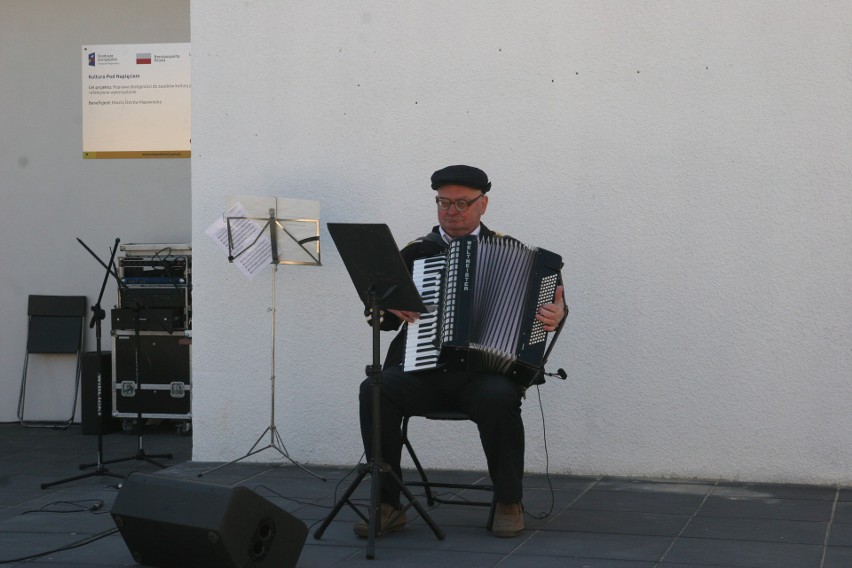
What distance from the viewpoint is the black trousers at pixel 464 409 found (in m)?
4.06

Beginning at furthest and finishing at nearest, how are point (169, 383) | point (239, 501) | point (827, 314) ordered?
point (169, 383)
point (827, 314)
point (239, 501)

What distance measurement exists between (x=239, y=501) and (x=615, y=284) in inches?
97.4

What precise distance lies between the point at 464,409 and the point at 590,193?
5.06 ft

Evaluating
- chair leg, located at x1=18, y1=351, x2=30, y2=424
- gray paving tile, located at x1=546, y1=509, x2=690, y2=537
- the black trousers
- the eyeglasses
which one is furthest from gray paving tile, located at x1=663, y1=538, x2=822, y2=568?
chair leg, located at x1=18, y1=351, x2=30, y2=424

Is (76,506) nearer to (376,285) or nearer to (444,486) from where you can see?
(444,486)

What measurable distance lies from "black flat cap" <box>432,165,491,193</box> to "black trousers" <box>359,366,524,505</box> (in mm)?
743

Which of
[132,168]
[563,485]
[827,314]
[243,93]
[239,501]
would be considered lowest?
[563,485]

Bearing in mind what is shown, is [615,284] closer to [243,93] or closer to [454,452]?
[454,452]

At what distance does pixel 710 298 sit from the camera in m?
5.07

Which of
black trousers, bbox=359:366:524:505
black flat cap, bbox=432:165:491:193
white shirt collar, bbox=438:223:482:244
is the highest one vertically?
black flat cap, bbox=432:165:491:193

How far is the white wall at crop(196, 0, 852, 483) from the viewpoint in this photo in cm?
496

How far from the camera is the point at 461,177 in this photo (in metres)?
4.21

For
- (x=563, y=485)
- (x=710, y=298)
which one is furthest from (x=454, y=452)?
(x=710, y=298)

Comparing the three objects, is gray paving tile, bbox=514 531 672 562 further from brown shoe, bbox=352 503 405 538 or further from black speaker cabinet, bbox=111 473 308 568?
black speaker cabinet, bbox=111 473 308 568
